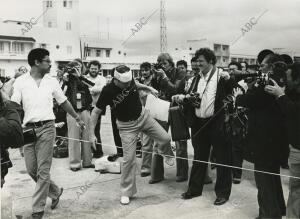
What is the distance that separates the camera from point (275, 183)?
4164 millimetres

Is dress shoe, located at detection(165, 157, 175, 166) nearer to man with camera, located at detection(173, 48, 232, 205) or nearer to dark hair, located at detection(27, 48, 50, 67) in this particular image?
man with camera, located at detection(173, 48, 232, 205)

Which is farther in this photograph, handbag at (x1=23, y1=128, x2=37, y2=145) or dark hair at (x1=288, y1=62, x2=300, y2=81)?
handbag at (x1=23, y1=128, x2=37, y2=145)

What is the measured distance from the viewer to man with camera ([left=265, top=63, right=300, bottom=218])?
3.45 m

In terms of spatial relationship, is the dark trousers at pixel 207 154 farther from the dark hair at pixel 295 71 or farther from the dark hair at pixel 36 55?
the dark hair at pixel 36 55

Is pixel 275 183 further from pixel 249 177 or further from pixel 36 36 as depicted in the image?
pixel 36 36

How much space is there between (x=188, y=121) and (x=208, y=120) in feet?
1.13

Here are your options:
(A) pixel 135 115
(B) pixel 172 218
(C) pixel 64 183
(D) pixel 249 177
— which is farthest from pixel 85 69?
(B) pixel 172 218

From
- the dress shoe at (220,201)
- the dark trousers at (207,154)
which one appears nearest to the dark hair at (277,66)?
the dark trousers at (207,154)

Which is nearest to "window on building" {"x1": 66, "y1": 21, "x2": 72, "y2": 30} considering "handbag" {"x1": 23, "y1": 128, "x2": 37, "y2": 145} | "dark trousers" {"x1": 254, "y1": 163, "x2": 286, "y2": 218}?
"handbag" {"x1": 23, "y1": 128, "x2": 37, "y2": 145}

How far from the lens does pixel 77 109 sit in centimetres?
689

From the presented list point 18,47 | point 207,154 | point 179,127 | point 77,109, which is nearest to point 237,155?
point 207,154

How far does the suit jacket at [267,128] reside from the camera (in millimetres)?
3947

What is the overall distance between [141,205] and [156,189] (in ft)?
2.26

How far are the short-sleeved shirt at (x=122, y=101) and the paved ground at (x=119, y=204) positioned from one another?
1.09 m
